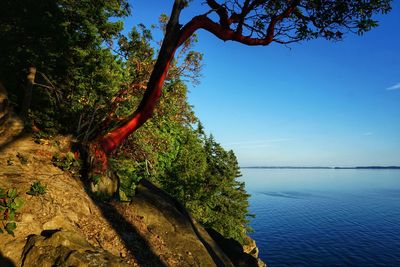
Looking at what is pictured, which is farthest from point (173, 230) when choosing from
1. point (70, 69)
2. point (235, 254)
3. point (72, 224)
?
point (70, 69)

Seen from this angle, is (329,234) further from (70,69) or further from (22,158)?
(22,158)

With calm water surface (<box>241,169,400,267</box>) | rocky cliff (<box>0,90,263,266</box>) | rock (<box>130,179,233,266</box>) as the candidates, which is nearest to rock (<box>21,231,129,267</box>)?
rocky cliff (<box>0,90,263,266</box>)

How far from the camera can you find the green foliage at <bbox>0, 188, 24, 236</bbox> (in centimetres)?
618

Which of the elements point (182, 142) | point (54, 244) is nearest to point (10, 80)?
point (54, 244)

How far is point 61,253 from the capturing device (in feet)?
19.8

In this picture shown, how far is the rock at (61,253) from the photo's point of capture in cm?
587

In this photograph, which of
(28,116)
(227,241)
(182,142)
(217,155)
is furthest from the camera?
(217,155)

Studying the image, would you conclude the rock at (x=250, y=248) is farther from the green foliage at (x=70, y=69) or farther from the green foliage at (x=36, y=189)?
the green foliage at (x=36, y=189)

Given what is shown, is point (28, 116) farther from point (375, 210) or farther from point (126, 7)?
point (375, 210)

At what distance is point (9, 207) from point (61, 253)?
5.25ft

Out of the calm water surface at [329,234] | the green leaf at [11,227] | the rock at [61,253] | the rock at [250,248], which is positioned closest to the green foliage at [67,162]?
the rock at [61,253]

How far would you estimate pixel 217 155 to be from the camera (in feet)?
167

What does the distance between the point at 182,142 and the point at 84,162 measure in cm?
3639

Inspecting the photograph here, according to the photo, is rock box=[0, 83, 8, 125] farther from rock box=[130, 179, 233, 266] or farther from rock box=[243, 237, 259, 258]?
rock box=[243, 237, 259, 258]
